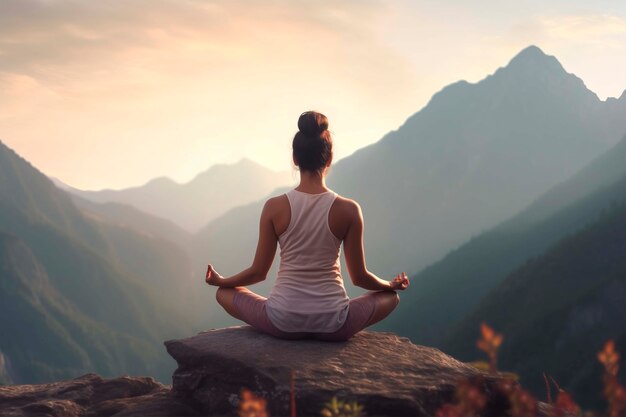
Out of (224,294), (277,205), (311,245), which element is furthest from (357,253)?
(224,294)

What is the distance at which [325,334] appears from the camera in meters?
8.93

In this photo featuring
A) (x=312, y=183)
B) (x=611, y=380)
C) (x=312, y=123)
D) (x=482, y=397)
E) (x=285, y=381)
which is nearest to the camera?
(x=611, y=380)

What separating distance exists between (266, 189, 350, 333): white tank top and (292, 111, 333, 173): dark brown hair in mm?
392

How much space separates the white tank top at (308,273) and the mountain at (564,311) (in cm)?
12518

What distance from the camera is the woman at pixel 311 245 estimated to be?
28.3ft

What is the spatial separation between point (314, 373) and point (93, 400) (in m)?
4.11

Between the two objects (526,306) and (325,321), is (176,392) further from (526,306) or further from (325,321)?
(526,306)

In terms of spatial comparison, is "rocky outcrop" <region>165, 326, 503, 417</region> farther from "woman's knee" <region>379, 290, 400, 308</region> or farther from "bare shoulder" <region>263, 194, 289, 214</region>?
"bare shoulder" <region>263, 194, 289, 214</region>

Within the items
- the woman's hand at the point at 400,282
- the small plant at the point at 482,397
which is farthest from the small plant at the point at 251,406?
the woman's hand at the point at 400,282

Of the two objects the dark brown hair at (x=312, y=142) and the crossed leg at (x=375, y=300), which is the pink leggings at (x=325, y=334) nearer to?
the crossed leg at (x=375, y=300)

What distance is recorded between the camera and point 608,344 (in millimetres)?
3062

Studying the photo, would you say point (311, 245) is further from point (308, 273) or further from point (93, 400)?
point (93, 400)

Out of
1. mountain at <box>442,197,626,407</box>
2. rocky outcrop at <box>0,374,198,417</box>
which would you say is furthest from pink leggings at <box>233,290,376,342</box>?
mountain at <box>442,197,626,407</box>

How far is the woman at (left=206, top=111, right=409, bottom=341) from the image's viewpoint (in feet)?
28.3
